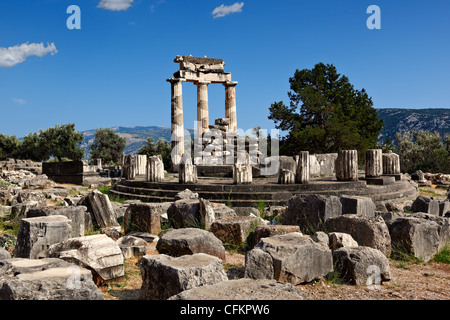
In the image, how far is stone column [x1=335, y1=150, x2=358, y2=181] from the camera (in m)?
12.3

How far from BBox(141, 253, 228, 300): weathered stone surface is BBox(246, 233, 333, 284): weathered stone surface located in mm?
574

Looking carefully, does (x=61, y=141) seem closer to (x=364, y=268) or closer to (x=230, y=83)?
(x=230, y=83)

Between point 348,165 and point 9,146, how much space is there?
40.8m

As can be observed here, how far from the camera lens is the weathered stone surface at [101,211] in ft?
25.8

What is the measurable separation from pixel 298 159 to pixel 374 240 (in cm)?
594

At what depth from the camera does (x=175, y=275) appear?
382 cm

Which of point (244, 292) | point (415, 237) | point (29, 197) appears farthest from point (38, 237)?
point (29, 197)

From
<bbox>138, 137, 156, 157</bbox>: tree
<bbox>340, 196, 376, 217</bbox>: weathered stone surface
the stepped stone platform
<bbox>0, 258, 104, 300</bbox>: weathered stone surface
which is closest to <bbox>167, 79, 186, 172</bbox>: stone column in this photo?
the stepped stone platform

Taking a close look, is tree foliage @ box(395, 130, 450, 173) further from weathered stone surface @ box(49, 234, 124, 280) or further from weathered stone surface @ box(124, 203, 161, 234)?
weathered stone surface @ box(49, 234, 124, 280)

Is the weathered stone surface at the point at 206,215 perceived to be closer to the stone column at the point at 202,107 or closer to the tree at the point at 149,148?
the stone column at the point at 202,107

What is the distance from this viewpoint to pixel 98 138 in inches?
1953
